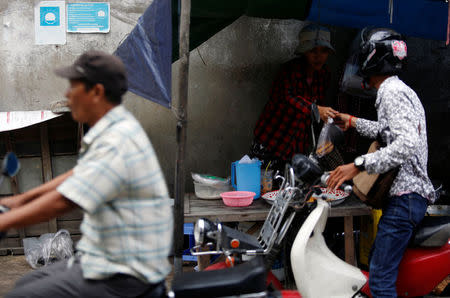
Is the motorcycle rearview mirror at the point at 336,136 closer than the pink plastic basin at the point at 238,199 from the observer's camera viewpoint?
Yes

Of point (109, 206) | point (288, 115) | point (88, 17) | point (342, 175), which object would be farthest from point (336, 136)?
point (88, 17)

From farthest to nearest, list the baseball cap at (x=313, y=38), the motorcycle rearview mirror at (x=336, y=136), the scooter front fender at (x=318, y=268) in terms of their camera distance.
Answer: the baseball cap at (x=313, y=38)
the motorcycle rearview mirror at (x=336, y=136)
the scooter front fender at (x=318, y=268)

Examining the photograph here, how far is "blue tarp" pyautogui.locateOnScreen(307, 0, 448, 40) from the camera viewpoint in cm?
460

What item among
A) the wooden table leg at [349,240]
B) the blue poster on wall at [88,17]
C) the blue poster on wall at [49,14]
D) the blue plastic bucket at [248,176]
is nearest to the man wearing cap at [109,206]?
the blue plastic bucket at [248,176]

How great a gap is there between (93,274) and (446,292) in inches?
134

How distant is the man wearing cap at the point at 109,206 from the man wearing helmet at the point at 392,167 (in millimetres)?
1443

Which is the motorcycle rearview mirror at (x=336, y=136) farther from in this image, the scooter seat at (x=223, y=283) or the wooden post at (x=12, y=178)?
the wooden post at (x=12, y=178)

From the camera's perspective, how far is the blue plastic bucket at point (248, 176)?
4.19 meters

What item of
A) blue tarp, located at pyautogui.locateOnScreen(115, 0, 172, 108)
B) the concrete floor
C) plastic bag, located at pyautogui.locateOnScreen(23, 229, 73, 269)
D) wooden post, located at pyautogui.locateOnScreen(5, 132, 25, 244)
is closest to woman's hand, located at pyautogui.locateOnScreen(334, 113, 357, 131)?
blue tarp, located at pyautogui.locateOnScreen(115, 0, 172, 108)

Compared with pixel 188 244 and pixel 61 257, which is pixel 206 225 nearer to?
pixel 188 244

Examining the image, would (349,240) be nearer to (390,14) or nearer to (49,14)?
(390,14)

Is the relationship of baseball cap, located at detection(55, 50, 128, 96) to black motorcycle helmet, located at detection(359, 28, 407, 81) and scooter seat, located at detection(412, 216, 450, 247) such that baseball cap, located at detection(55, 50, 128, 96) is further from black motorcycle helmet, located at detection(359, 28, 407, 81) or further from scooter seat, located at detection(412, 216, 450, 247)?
scooter seat, located at detection(412, 216, 450, 247)

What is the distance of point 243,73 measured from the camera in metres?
5.31

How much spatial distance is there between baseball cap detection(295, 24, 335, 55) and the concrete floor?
108 inches
